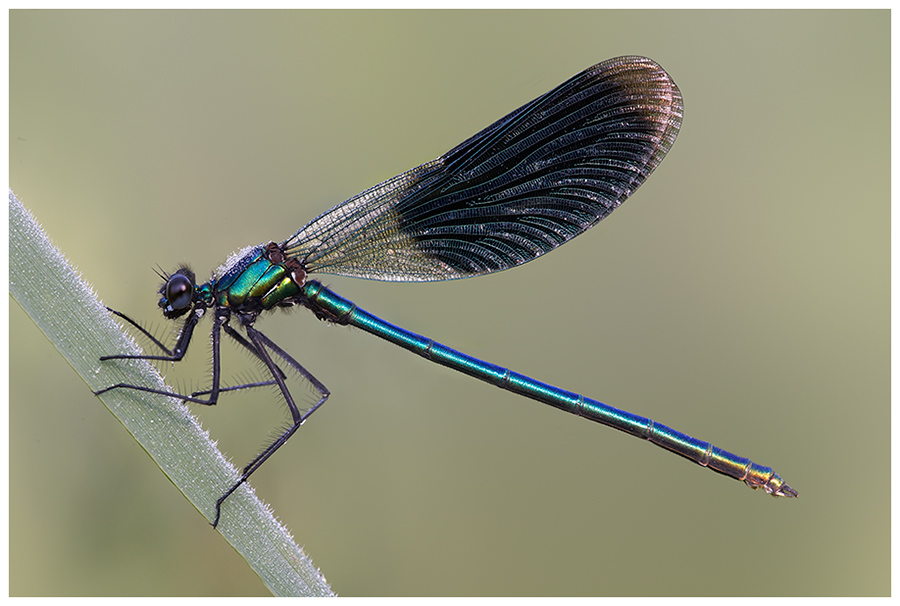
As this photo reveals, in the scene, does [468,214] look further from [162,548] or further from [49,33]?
[49,33]

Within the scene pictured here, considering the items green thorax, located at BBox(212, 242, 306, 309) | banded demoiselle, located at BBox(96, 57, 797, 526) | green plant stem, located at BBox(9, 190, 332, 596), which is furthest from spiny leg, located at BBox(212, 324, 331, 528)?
green plant stem, located at BBox(9, 190, 332, 596)

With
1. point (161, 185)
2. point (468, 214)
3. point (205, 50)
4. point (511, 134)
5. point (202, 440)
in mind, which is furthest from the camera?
point (205, 50)

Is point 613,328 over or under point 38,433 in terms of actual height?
under

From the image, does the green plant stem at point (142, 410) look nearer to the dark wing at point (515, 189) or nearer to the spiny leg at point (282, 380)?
the spiny leg at point (282, 380)

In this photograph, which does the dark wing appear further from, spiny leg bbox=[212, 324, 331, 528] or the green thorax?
spiny leg bbox=[212, 324, 331, 528]

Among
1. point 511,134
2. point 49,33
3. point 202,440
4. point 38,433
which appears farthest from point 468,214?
point 49,33

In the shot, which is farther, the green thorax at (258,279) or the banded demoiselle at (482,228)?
the green thorax at (258,279)

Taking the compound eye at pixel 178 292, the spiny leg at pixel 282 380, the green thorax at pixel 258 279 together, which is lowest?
the spiny leg at pixel 282 380

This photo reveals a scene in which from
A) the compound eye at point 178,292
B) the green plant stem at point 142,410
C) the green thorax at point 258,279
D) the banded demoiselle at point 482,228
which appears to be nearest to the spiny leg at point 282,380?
the banded demoiselle at point 482,228
